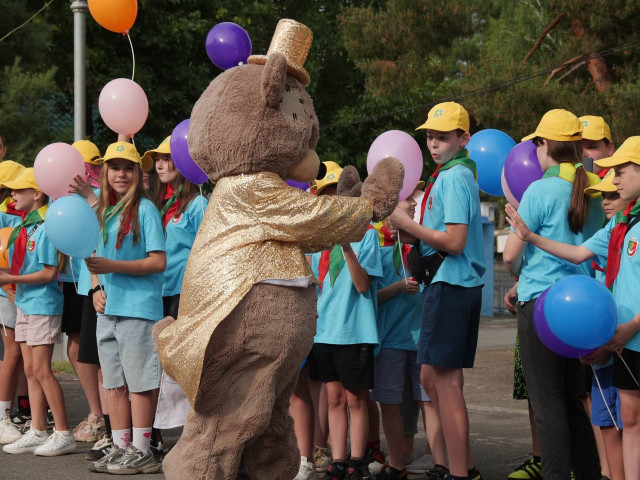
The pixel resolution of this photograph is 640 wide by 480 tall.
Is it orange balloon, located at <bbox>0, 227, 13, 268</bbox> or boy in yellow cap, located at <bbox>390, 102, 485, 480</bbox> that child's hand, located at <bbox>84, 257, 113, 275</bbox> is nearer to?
orange balloon, located at <bbox>0, 227, 13, 268</bbox>

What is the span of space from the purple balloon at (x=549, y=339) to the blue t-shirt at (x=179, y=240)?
9.57 feet

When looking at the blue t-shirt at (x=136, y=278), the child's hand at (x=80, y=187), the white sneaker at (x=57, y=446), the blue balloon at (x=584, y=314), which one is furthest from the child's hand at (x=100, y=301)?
the blue balloon at (x=584, y=314)

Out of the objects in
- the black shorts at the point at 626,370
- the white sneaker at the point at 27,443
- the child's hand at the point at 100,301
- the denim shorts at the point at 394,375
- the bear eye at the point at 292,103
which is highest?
the bear eye at the point at 292,103

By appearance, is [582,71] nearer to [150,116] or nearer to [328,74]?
[150,116]

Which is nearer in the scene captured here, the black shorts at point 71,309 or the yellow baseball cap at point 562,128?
the yellow baseball cap at point 562,128

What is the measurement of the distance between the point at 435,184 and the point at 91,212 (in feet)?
7.00

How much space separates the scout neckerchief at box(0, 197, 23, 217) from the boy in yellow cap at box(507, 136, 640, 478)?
477 centimetres

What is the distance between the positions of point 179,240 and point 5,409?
2073mm

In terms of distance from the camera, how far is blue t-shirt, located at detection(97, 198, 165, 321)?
634 cm

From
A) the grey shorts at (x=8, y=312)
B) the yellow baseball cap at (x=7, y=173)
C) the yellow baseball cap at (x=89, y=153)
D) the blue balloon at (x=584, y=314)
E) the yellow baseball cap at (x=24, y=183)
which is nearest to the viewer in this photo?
the blue balloon at (x=584, y=314)

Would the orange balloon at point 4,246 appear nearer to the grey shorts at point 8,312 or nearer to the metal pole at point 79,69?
the grey shorts at point 8,312

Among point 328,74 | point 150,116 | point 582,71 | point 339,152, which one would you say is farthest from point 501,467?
point 328,74

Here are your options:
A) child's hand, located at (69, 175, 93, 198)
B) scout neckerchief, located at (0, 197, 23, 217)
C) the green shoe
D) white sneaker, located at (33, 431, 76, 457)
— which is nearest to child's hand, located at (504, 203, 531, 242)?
the green shoe

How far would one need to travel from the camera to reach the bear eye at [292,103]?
4.51 m
